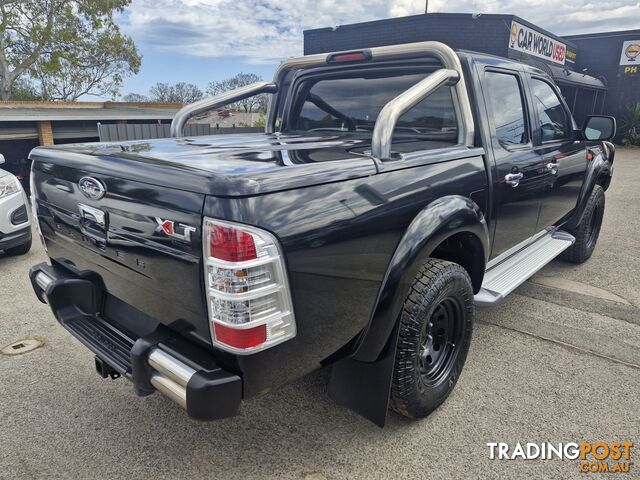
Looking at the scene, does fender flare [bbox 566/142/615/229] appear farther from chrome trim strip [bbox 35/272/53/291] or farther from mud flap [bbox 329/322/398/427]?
chrome trim strip [bbox 35/272/53/291]

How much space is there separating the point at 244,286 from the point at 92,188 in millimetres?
965

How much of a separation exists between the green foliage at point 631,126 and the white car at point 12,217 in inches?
995

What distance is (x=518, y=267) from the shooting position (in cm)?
362

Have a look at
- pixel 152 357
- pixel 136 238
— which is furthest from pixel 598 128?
pixel 152 357

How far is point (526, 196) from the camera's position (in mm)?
3398

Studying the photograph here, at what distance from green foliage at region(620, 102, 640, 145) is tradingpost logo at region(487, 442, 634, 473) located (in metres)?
24.7

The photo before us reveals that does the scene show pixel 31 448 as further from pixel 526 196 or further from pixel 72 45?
pixel 72 45

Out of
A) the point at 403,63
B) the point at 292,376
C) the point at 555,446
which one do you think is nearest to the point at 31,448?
the point at 292,376

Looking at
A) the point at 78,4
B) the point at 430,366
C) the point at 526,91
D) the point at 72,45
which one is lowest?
the point at 430,366

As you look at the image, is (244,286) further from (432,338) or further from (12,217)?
(12,217)

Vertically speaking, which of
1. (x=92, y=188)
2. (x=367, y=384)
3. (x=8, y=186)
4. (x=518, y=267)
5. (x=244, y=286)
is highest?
(x=92, y=188)

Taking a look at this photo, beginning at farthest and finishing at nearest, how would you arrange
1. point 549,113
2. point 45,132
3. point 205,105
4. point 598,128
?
1. point 45,132
2. point 598,128
3. point 549,113
4. point 205,105

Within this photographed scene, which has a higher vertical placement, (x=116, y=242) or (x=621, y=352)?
(x=116, y=242)

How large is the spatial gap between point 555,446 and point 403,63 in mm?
2436
